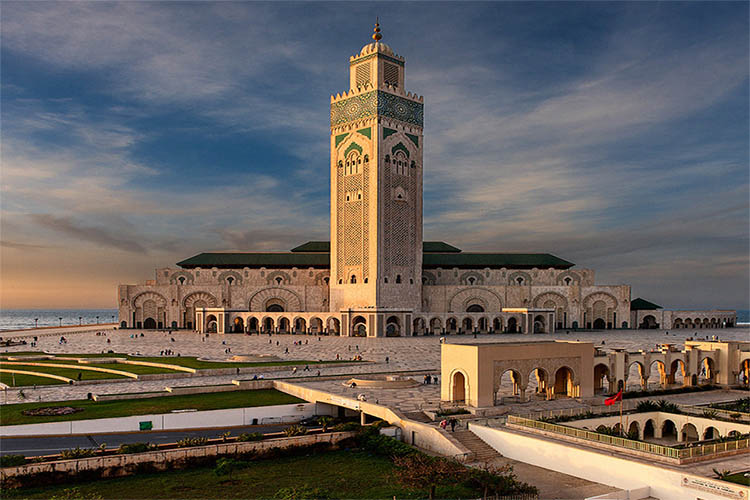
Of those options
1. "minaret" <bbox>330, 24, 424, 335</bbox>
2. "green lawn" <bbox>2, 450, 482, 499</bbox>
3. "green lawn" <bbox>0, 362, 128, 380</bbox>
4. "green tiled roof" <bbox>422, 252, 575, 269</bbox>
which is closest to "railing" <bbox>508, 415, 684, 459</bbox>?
"green lawn" <bbox>2, 450, 482, 499</bbox>

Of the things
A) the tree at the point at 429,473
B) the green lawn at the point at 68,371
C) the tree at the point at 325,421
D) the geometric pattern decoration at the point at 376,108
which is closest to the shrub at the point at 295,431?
the tree at the point at 325,421

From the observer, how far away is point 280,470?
1509 centimetres

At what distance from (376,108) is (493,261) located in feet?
62.9

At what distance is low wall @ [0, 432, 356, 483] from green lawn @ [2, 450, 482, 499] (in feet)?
0.95

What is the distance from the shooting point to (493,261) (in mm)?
60469

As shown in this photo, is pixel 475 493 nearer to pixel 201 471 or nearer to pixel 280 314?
pixel 201 471

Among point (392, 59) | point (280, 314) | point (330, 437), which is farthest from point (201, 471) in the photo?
point (392, 59)

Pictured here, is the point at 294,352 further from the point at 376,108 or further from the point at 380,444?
the point at 376,108

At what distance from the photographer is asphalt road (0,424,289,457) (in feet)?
49.7

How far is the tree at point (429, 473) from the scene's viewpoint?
42.9 feet

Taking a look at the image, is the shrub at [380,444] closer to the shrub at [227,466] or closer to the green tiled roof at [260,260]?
→ the shrub at [227,466]

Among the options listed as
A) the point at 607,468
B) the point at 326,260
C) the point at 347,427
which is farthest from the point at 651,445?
the point at 326,260

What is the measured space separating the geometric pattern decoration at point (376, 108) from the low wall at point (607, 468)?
127 feet

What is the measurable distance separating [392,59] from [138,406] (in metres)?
40.9
